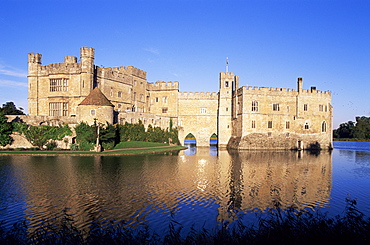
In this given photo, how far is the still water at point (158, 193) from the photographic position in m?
12.4

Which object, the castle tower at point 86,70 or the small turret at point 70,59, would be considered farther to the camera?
the small turret at point 70,59

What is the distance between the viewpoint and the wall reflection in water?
41.4ft

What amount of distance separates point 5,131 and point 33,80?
11811mm

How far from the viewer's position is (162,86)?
5812cm

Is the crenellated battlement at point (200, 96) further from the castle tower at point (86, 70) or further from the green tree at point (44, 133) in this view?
the green tree at point (44, 133)

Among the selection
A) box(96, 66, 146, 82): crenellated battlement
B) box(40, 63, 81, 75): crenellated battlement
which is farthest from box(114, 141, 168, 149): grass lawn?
box(40, 63, 81, 75): crenellated battlement

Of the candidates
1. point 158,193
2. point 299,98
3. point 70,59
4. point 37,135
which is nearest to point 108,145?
point 37,135

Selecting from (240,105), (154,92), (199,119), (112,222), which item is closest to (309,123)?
(240,105)

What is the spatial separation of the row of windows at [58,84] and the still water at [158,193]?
69.3 ft

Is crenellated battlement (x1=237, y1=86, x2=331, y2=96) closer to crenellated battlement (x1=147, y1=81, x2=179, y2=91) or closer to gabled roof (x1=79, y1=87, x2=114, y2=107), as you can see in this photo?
crenellated battlement (x1=147, y1=81, x2=179, y2=91)

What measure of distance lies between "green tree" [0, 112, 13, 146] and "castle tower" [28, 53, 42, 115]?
9.11 meters

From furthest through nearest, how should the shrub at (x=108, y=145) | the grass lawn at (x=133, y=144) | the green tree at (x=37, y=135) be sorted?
1. the grass lawn at (x=133, y=144)
2. the shrub at (x=108, y=145)
3. the green tree at (x=37, y=135)

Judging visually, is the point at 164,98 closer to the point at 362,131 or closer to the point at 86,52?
the point at 86,52

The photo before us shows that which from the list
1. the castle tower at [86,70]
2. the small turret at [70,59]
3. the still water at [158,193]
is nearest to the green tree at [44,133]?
the castle tower at [86,70]
